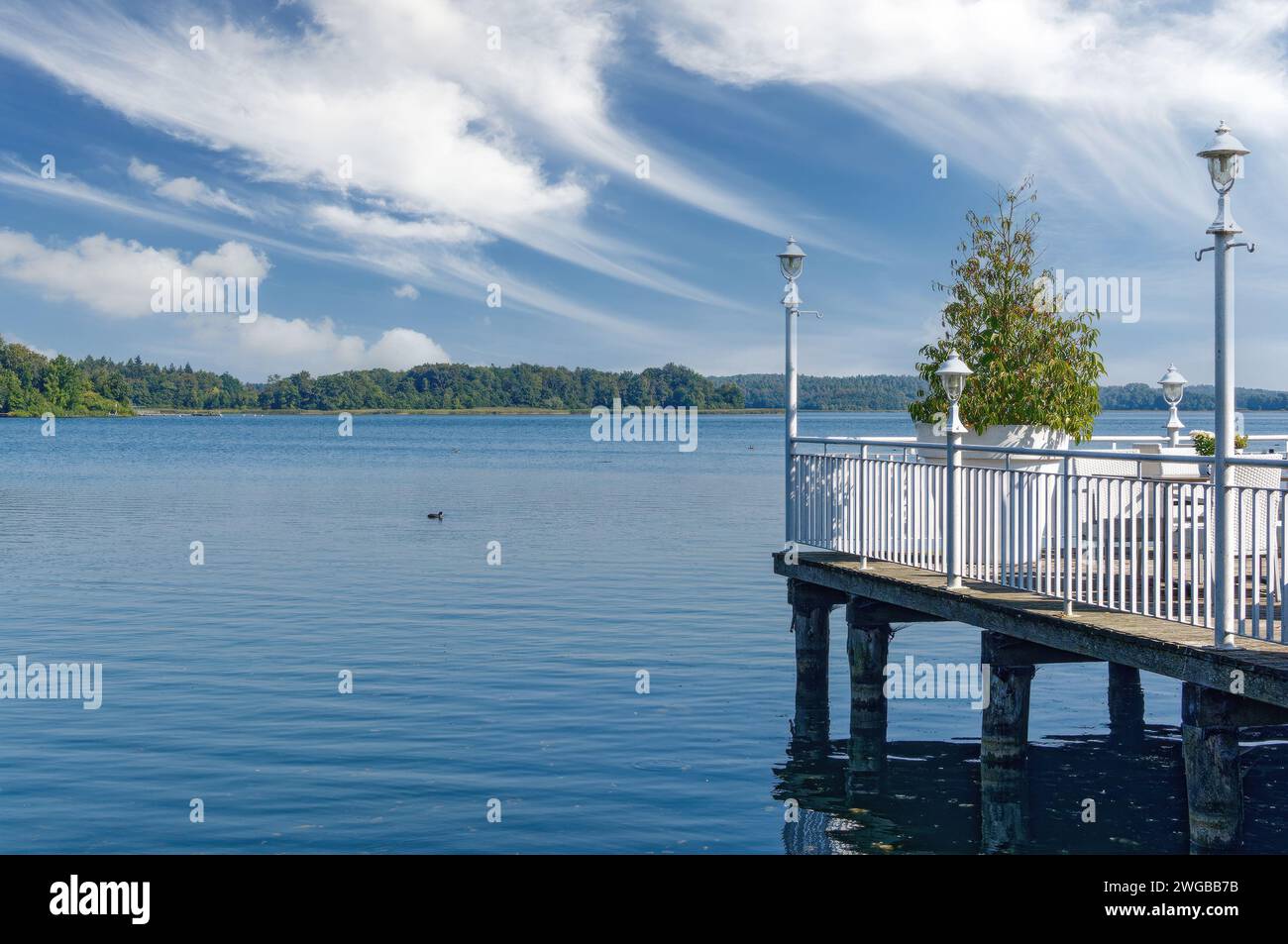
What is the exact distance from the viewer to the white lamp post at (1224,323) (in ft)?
28.6

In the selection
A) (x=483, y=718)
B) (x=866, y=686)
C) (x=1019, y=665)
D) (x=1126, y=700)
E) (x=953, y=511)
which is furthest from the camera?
(x=1126, y=700)

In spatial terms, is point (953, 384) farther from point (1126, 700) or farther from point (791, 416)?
point (1126, 700)

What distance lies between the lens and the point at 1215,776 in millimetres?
9211

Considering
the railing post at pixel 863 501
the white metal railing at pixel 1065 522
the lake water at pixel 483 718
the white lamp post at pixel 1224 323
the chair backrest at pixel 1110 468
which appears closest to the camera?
the white lamp post at pixel 1224 323

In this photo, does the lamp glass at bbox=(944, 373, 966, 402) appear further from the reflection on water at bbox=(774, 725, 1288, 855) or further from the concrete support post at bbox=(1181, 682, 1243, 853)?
the concrete support post at bbox=(1181, 682, 1243, 853)

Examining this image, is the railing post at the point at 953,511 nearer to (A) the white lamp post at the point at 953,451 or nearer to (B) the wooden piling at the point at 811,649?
(A) the white lamp post at the point at 953,451

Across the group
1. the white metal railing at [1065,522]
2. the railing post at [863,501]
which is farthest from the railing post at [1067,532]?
the railing post at [863,501]

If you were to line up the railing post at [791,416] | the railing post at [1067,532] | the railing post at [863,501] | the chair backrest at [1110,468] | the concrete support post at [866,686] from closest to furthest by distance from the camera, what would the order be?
the railing post at [1067,532]
the railing post at [863,501]
the concrete support post at [866,686]
the chair backrest at [1110,468]
the railing post at [791,416]

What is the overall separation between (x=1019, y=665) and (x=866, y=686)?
12.3ft

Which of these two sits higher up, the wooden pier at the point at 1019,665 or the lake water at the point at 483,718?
the wooden pier at the point at 1019,665

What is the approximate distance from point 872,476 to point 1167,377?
6.02 m

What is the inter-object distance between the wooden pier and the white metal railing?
9.2 inches

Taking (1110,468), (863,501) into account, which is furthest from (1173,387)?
(863,501)
